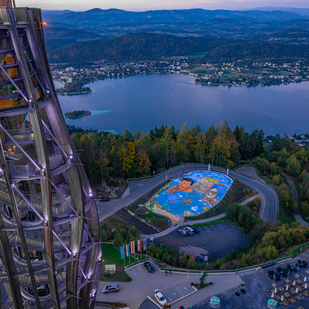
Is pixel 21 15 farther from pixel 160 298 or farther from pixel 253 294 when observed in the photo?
pixel 253 294

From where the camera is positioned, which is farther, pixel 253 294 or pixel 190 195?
pixel 190 195

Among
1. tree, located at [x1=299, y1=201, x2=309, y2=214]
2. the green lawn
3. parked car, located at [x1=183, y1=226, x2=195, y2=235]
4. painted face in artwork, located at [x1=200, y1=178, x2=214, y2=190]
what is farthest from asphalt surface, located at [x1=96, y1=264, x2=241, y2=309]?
tree, located at [x1=299, y1=201, x2=309, y2=214]

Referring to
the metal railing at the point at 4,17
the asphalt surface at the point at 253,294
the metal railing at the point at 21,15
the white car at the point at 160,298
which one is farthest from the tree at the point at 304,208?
the metal railing at the point at 4,17

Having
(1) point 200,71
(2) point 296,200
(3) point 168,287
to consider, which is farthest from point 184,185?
(1) point 200,71

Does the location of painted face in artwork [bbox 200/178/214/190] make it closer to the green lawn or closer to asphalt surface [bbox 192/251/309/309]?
the green lawn

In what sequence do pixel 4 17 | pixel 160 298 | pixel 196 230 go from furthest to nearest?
1. pixel 196 230
2. pixel 160 298
3. pixel 4 17

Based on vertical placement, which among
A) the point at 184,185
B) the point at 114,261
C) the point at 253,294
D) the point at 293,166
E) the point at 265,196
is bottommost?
the point at 293,166

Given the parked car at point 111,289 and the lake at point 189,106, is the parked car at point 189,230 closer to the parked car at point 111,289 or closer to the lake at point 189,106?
the parked car at point 111,289
